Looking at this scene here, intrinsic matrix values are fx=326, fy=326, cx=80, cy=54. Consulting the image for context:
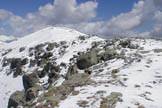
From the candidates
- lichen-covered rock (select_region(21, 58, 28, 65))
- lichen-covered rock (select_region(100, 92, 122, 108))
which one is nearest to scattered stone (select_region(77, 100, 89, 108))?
lichen-covered rock (select_region(100, 92, 122, 108))

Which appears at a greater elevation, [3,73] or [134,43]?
[134,43]

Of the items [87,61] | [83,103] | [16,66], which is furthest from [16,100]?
[16,66]

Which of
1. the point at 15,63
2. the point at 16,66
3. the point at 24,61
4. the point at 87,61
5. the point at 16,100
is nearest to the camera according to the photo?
the point at 87,61

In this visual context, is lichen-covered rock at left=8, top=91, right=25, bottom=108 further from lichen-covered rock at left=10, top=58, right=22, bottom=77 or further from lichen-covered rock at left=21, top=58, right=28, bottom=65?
lichen-covered rock at left=21, top=58, right=28, bottom=65

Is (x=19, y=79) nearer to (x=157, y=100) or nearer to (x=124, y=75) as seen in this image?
(x=124, y=75)

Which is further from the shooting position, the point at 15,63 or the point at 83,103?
the point at 15,63

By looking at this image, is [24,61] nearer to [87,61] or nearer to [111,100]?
[87,61]

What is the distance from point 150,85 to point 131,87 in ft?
9.00

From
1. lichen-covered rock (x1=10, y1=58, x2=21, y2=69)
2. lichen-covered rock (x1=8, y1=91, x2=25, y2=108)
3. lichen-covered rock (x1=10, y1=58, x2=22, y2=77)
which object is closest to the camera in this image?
lichen-covered rock (x1=8, y1=91, x2=25, y2=108)

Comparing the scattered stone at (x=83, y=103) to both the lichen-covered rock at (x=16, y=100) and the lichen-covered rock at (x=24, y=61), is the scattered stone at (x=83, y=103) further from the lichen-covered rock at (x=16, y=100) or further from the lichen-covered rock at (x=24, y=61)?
the lichen-covered rock at (x=24, y=61)

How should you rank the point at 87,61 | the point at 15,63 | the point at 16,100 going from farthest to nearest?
1. the point at 15,63
2. the point at 16,100
3. the point at 87,61

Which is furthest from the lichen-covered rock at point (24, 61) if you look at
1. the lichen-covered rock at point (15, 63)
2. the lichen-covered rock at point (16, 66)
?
the lichen-covered rock at point (15, 63)

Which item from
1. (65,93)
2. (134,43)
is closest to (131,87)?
(65,93)

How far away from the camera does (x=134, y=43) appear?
8600cm
